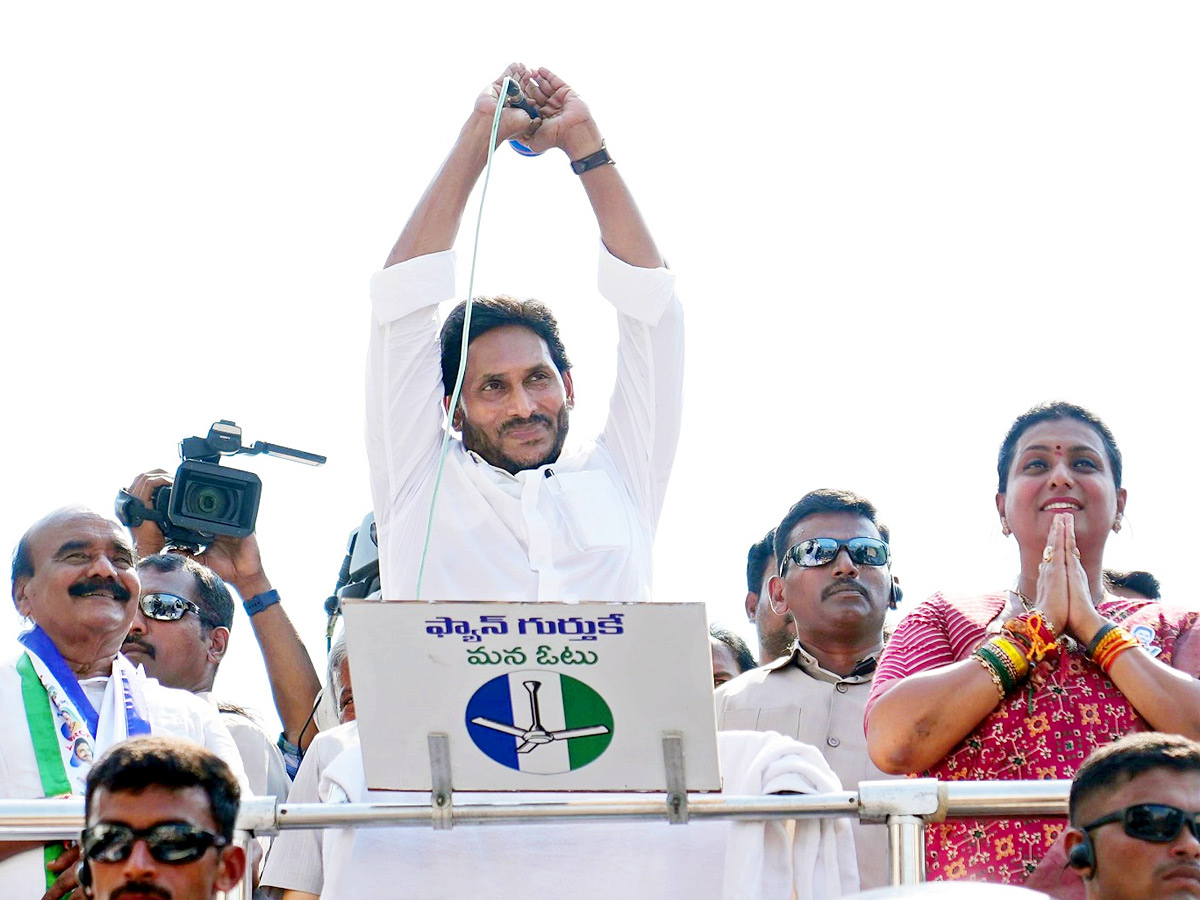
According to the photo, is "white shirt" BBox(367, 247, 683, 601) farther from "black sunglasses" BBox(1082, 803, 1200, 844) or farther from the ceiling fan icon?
"black sunglasses" BBox(1082, 803, 1200, 844)

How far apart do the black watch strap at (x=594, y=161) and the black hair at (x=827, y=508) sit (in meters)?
1.30

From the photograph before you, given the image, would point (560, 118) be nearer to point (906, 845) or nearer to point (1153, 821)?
point (906, 845)

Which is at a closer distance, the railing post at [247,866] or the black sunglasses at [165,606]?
the railing post at [247,866]

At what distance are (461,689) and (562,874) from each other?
58 centimetres

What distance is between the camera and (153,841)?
3467 millimetres

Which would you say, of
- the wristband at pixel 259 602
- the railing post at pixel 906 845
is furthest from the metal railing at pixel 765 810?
the wristband at pixel 259 602

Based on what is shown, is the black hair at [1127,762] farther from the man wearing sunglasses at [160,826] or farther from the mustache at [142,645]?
the mustache at [142,645]

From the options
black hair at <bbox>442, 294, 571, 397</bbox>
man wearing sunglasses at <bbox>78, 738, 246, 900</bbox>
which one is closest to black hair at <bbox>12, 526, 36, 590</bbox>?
black hair at <bbox>442, 294, 571, 397</bbox>

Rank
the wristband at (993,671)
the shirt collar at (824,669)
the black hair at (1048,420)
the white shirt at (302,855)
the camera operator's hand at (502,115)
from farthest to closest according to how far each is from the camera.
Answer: the shirt collar at (824,669) → the camera operator's hand at (502,115) → the black hair at (1048,420) → the white shirt at (302,855) → the wristband at (993,671)

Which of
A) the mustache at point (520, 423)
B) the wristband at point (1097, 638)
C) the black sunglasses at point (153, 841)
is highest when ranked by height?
the mustache at point (520, 423)

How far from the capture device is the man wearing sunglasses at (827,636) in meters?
5.14

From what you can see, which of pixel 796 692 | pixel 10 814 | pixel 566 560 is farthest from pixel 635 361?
pixel 10 814

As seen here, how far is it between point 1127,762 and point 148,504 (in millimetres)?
4228

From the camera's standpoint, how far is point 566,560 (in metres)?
4.62
